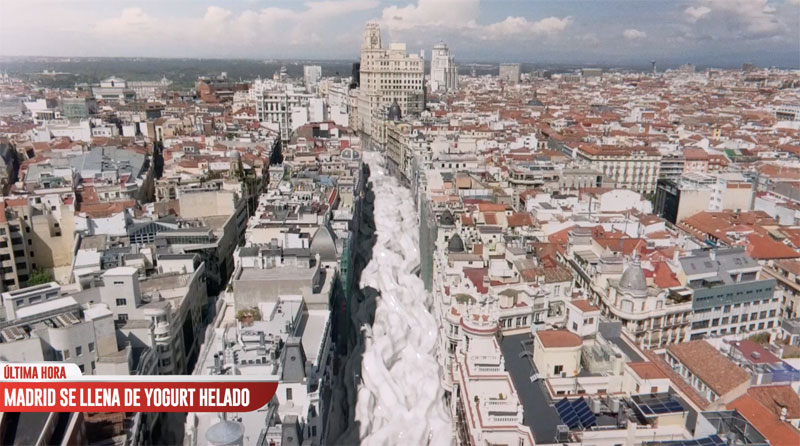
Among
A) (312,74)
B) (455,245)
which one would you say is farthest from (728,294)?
(312,74)

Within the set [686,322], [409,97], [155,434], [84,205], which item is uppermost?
[409,97]

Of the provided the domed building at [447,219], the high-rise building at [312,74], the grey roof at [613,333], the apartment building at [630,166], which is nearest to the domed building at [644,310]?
the grey roof at [613,333]

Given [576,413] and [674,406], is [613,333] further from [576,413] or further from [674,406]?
[576,413]

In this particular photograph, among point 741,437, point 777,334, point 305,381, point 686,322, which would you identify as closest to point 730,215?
point 777,334

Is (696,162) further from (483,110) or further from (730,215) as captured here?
(483,110)

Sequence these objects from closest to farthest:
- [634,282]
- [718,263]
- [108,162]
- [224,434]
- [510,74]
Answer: [224,434] < [634,282] < [718,263] < [108,162] < [510,74]

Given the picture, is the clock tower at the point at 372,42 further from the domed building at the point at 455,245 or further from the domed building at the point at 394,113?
the domed building at the point at 455,245
